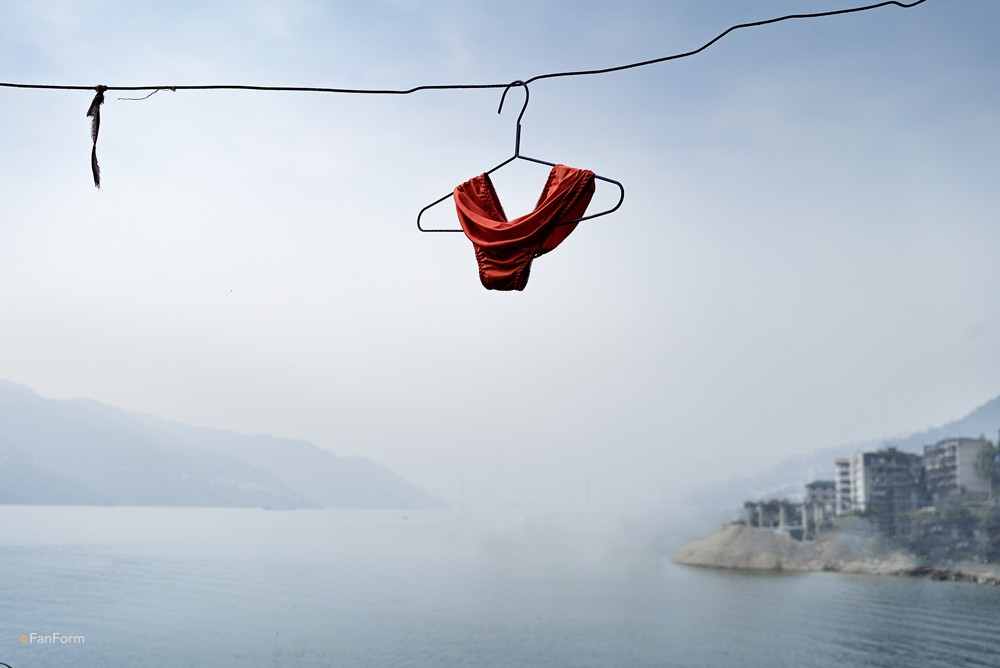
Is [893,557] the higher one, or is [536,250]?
[536,250]

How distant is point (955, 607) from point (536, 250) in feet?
107

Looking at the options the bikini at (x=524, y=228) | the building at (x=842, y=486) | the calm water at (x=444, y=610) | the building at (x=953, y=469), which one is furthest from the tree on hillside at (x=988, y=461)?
the bikini at (x=524, y=228)

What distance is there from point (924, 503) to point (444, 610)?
65.0 feet

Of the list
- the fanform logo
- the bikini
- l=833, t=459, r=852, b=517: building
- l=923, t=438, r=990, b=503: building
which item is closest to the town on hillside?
l=923, t=438, r=990, b=503: building

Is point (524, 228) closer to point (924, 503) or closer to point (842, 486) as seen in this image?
point (924, 503)

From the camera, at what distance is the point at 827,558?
34.8m

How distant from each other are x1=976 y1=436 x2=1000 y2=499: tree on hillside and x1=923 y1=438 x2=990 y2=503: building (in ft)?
0.47

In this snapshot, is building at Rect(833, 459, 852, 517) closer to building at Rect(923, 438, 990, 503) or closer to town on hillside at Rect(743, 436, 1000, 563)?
town on hillside at Rect(743, 436, 1000, 563)

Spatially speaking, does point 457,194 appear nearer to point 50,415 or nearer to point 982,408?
point 982,408

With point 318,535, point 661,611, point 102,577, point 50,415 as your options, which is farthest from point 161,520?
point 661,611

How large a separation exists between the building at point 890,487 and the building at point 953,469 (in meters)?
0.41

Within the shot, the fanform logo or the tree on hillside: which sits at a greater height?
the tree on hillside

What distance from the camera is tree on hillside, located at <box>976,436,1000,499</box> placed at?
33.4 m

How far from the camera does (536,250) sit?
229cm
